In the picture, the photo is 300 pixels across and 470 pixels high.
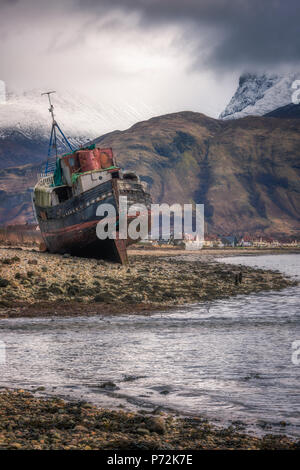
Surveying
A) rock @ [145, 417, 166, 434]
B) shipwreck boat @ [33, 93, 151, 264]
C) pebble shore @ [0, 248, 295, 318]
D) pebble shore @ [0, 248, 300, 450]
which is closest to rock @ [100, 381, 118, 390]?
pebble shore @ [0, 248, 300, 450]

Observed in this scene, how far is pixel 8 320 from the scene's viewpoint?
19766 mm

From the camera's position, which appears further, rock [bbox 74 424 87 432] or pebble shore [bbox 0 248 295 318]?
pebble shore [bbox 0 248 295 318]

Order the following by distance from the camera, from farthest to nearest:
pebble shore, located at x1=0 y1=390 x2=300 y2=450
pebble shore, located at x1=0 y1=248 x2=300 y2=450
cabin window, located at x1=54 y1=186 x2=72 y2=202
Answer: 1. cabin window, located at x1=54 y1=186 x2=72 y2=202
2. pebble shore, located at x1=0 y1=248 x2=300 y2=450
3. pebble shore, located at x1=0 y1=390 x2=300 y2=450

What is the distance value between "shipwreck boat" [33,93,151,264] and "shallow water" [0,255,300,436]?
1798 centimetres

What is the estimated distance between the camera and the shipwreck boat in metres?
39.2

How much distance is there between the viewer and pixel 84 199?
130ft

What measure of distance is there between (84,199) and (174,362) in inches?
1073

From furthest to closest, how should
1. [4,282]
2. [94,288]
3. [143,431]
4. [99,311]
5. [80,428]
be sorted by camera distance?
1. [94,288]
2. [4,282]
3. [99,311]
4. [80,428]
5. [143,431]

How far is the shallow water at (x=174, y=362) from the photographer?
9.81 metres

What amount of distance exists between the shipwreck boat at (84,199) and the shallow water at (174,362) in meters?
18.0

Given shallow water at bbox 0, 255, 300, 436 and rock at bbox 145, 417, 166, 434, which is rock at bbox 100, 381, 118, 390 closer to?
shallow water at bbox 0, 255, 300, 436

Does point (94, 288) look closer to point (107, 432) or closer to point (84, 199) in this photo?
point (84, 199)

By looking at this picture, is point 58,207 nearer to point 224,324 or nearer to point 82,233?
point 82,233

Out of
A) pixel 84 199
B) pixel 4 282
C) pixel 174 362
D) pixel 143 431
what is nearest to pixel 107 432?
pixel 143 431
